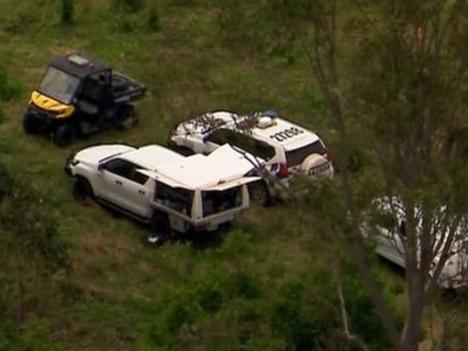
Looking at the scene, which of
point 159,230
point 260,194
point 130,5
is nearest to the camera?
point 159,230

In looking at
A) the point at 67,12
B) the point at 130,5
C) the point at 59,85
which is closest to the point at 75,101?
the point at 59,85

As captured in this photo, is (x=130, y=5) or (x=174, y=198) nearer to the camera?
(x=174, y=198)

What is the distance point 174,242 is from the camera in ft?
71.3

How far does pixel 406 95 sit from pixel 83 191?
10298 mm

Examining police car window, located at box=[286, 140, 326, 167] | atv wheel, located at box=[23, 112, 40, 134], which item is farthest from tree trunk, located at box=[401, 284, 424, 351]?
atv wheel, located at box=[23, 112, 40, 134]

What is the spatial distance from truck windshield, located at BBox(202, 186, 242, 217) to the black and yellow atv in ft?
14.3

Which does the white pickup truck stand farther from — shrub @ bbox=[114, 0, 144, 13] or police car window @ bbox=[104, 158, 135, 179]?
shrub @ bbox=[114, 0, 144, 13]

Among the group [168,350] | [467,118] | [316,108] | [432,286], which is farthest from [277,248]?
[467,118]

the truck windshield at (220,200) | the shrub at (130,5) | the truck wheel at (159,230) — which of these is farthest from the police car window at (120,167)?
the shrub at (130,5)

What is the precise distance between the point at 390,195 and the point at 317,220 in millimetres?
1545

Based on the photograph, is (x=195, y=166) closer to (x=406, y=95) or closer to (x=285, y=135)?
(x=285, y=135)

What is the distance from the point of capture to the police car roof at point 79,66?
25.0 meters

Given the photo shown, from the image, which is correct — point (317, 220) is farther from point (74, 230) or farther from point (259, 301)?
point (74, 230)

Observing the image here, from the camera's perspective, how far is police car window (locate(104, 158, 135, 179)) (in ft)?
73.0
